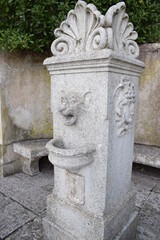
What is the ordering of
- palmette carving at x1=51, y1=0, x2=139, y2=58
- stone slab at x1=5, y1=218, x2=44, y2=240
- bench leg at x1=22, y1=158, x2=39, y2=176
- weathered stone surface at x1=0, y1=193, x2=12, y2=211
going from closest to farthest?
palmette carving at x1=51, y1=0, x2=139, y2=58 → stone slab at x1=5, y1=218, x2=44, y2=240 → weathered stone surface at x1=0, y1=193, x2=12, y2=211 → bench leg at x1=22, y1=158, x2=39, y2=176

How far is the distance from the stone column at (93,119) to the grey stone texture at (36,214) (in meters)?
0.37

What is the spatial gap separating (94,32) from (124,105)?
1.94 feet

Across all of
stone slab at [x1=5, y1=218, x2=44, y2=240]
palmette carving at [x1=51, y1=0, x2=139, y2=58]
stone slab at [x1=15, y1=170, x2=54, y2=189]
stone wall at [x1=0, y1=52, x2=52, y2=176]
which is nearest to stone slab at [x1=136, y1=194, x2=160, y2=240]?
stone slab at [x1=5, y1=218, x2=44, y2=240]

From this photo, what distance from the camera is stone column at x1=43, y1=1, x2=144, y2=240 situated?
1248mm

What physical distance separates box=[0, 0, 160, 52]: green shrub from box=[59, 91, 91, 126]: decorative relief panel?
157cm

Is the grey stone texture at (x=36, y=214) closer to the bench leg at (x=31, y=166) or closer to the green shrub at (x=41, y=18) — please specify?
the bench leg at (x=31, y=166)

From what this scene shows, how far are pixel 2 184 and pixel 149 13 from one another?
3565mm

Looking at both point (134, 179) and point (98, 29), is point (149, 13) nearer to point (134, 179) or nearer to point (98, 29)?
point (98, 29)

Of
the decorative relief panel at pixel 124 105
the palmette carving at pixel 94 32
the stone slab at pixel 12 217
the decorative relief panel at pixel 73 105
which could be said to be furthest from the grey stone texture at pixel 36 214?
the palmette carving at pixel 94 32

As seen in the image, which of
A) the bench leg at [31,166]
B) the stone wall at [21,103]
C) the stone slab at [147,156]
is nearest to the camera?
the stone slab at [147,156]

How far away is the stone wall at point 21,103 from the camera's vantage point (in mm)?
2908

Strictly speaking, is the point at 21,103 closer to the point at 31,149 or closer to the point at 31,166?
the point at 31,149

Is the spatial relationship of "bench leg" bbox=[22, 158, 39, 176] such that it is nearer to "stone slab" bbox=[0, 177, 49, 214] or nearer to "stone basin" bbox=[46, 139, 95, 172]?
"stone slab" bbox=[0, 177, 49, 214]

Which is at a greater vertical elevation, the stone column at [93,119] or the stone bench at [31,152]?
the stone column at [93,119]
